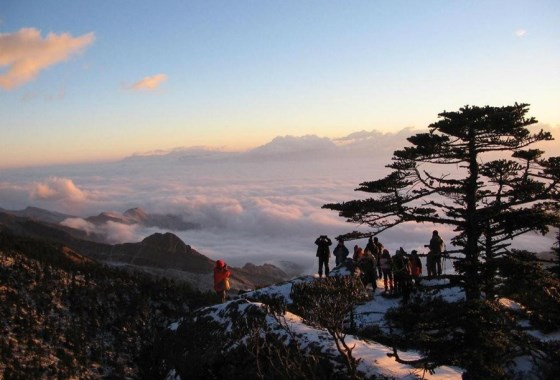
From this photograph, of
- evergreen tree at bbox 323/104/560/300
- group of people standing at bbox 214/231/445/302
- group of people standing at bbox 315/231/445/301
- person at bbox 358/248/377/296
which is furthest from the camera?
person at bbox 358/248/377/296

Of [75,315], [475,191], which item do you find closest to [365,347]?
[475,191]

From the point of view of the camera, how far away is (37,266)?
25.9 meters

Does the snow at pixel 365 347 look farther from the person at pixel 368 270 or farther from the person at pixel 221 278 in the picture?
the person at pixel 368 270

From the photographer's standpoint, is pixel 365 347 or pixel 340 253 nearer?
pixel 365 347

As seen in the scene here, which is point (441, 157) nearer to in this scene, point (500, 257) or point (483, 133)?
point (483, 133)

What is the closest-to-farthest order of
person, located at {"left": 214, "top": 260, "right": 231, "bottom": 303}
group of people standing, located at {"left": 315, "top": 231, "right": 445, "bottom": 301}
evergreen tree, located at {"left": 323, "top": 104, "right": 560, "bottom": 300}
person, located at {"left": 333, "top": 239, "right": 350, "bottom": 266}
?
evergreen tree, located at {"left": 323, "top": 104, "right": 560, "bottom": 300}, person, located at {"left": 214, "top": 260, "right": 231, "bottom": 303}, group of people standing, located at {"left": 315, "top": 231, "right": 445, "bottom": 301}, person, located at {"left": 333, "top": 239, "right": 350, "bottom": 266}

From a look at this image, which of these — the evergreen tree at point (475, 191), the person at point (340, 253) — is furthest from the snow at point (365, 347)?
the person at point (340, 253)

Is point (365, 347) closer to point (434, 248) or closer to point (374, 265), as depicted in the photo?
point (434, 248)

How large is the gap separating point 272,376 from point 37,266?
2146cm

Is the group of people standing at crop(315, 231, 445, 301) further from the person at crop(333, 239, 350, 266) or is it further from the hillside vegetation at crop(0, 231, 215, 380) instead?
the hillside vegetation at crop(0, 231, 215, 380)

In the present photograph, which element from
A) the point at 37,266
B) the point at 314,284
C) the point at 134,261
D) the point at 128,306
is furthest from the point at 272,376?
the point at 134,261

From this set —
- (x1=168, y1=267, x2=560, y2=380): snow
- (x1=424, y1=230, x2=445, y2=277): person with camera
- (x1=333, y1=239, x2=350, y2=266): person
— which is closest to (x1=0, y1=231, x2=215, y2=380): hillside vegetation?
(x1=168, y1=267, x2=560, y2=380): snow

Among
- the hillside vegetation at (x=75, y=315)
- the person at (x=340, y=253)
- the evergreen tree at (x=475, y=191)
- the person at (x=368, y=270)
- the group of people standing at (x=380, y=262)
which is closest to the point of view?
the evergreen tree at (x=475, y=191)

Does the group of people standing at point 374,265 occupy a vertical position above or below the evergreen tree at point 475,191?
below
